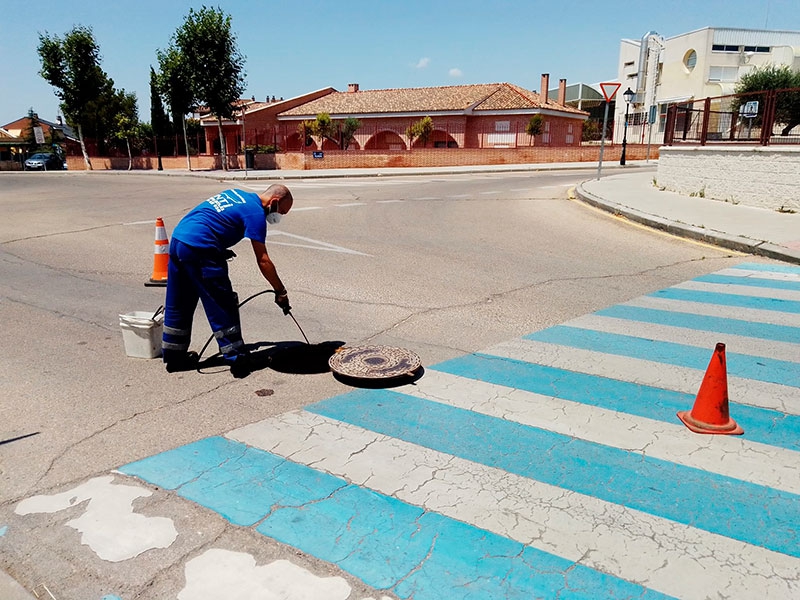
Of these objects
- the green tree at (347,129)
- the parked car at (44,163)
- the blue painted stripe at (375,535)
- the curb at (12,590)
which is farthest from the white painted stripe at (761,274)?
the parked car at (44,163)

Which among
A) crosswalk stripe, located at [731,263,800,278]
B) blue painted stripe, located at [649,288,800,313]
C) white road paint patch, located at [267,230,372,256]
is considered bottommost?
blue painted stripe, located at [649,288,800,313]

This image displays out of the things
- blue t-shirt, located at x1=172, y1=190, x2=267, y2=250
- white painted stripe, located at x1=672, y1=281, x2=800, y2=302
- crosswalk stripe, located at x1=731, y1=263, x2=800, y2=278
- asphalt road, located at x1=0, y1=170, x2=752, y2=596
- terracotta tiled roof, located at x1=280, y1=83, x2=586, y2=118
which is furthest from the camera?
terracotta tiled roof, located at x1=280, y1=83, x2=586, y2=118

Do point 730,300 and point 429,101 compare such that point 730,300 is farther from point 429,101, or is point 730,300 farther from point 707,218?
point 429,101

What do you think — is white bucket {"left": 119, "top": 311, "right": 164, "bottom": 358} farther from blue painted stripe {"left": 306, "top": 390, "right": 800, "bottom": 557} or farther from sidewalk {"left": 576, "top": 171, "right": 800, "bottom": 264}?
sidewalk {"left": 576, "top": 171, "right": 800, "bottom": 264}

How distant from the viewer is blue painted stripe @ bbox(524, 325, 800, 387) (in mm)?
5090

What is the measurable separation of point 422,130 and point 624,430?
4084 cm

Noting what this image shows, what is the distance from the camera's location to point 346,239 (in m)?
11.3

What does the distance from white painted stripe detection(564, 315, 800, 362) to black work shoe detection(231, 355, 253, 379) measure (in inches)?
128

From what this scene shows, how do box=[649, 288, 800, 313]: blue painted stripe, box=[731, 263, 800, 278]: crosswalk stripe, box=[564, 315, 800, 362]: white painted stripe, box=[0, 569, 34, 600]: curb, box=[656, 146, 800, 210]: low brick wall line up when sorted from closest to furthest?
box=[0, 569, 34, 600]: curb < box=[564, 315, 800, 362]: white painted stripe < box=[649, 288, 800, 313]: blue painted stripe < box=[731, 263, 800, 278]: crosswalk stripe < box=[656, 146, 800, 210]: low brick wall

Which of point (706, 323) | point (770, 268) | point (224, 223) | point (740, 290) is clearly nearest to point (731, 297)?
point (740, 290)

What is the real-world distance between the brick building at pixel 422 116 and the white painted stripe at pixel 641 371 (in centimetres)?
3951

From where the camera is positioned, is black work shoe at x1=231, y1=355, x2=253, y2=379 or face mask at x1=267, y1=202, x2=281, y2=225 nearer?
face mask at x1=267, y1=202, x2=281, y2=225

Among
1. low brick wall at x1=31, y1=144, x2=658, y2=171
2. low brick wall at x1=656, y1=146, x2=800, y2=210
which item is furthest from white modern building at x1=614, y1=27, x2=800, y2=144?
low brick wall at x1=656, y1=146, x2=800, y2=210

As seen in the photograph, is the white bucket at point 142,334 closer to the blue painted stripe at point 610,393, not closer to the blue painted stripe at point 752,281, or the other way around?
the blue painted stripe at point 610,393
